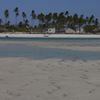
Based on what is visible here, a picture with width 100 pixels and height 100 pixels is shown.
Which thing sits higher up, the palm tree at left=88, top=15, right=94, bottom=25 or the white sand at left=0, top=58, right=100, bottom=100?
the white sand at left=0, top=58, right=100, bottom=100

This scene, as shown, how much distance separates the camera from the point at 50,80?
10.5 m

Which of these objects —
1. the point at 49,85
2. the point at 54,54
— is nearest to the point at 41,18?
the point at 54,54

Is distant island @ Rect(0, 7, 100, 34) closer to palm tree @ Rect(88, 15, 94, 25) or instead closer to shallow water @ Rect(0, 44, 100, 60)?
palm tree @ Rect(88, 15, 94, 25)

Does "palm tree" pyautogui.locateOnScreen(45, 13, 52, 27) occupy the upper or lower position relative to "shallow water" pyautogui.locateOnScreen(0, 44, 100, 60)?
lower

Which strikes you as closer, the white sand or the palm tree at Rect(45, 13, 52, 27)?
the white sand

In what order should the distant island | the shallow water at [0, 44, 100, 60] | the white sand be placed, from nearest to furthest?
the white sand
the shallow water at [0, 44, 100, 60]
the distant island

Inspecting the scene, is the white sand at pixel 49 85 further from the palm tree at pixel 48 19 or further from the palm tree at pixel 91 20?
the palm tree at pixel 91 20

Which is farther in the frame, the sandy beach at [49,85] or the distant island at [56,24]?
the distant island at [56,24]

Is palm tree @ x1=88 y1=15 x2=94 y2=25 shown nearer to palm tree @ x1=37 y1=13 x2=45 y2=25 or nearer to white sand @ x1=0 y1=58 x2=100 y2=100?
palm tree @ x1=37 y1=13 x2=45 y2=25

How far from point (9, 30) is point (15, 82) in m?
116

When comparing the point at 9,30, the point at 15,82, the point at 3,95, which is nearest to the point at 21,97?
the point at 3,95

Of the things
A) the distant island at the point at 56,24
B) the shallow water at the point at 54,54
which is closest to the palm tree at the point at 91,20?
the distant island at the point at 56,24

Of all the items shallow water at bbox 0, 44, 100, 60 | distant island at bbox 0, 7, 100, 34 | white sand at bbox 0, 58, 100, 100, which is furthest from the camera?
distant island at bbox 0, 7, 100, 34

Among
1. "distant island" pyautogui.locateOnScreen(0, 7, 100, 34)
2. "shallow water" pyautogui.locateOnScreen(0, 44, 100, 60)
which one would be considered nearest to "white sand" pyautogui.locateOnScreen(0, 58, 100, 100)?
"shallow water" pyautogui.locateOnScreen(0, 44, 100, 60)
